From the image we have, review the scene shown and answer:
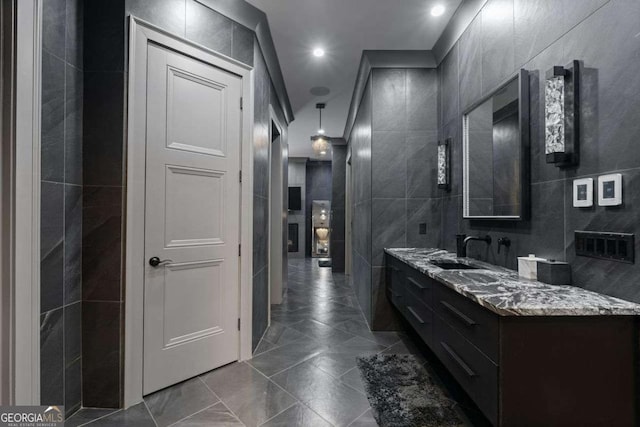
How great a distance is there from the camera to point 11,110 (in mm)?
1327

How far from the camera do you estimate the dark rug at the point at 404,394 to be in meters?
1.71

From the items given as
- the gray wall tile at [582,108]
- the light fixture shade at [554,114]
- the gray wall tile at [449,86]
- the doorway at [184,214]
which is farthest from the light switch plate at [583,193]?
the doorway at [184,214]

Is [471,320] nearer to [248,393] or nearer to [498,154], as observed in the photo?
[498,154]

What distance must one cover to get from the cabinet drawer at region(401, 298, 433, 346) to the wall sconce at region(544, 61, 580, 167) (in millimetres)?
1127

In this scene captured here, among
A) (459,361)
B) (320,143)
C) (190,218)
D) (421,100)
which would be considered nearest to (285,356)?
(190,218)

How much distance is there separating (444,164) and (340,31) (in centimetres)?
157

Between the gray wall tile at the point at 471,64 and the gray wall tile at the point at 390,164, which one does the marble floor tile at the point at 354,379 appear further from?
the gray wall tile at the point at 471,64

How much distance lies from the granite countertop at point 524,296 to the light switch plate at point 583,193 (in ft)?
1.31

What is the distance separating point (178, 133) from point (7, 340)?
4.67ft

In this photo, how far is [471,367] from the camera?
1342 millimetres

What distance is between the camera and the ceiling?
94.2 inches

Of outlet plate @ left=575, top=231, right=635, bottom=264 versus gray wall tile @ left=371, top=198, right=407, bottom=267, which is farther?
gray wall tile @ left=371, top=198, right=407, bottom=267

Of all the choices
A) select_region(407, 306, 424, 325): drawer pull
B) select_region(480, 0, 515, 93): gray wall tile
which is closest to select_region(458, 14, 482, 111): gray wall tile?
select_region(480, 0, 515, 93): gray wall tile

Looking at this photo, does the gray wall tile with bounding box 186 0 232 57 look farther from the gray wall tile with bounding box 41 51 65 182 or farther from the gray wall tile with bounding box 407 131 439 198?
the gray wall tile with bounding box 407 131 439 198
